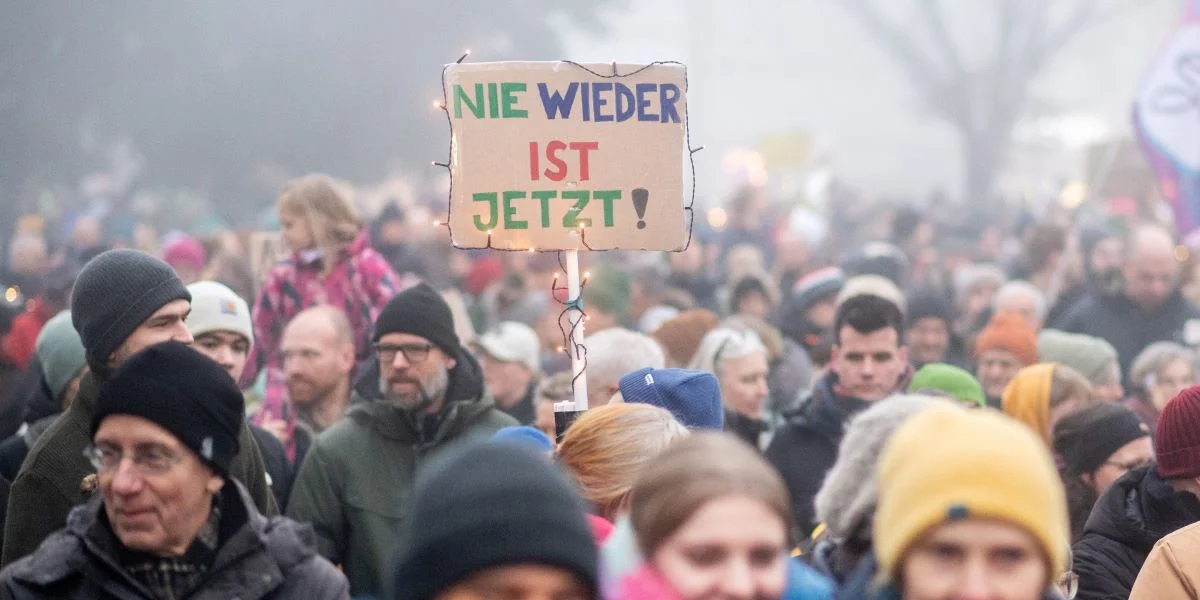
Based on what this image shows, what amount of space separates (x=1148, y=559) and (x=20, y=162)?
20.4 m

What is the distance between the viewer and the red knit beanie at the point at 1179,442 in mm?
4953

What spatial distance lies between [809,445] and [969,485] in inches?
169

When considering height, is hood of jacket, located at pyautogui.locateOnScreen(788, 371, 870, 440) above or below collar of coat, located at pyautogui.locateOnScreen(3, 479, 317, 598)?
below

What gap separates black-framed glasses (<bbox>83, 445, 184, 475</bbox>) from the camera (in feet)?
12.3

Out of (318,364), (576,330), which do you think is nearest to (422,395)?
(576,330)

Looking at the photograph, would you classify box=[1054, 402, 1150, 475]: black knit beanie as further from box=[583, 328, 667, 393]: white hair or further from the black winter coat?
box=[583, 328, 667, 393]: white hair

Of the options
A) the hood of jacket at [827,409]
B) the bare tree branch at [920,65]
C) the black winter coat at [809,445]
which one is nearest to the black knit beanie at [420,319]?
the black winter coat at [809,445]

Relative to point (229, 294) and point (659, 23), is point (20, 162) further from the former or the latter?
point (659, 23)

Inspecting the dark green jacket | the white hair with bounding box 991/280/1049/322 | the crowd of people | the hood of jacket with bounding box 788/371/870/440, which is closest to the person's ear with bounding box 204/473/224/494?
the crowd of people

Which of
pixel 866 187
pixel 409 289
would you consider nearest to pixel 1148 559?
pixel 409 289

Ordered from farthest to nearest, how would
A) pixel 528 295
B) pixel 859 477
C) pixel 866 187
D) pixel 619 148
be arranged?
pixel 866 187 → pixel 528 295 → pixel 619 148 → pixel 859 477

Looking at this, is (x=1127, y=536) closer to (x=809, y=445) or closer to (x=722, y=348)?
(x=809, y=445)

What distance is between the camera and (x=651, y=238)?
581 centimetres

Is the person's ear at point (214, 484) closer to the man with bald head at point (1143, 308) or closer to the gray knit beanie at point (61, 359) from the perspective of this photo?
the gray knit beanie at point (61, 359)
